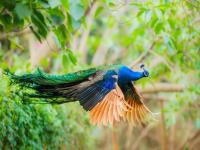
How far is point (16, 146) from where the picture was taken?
504 cm

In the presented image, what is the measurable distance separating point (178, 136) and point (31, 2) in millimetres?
9228

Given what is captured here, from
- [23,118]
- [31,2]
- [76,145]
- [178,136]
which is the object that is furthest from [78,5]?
[178,136]

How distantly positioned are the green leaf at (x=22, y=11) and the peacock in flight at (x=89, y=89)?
0.68 meters

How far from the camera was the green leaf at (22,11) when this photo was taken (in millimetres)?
4068

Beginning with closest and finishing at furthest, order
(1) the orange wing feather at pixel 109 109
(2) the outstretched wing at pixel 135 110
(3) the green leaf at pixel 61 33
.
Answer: (1) the orange wing feather at pixel 109 109 < (3) the green leaf at pixel 61 33 < (2) the outstretched wing at pixel 135 110

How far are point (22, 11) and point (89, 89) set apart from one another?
886 mm

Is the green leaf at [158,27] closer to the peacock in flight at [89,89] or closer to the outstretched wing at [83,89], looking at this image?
the peacock in flight at [89,89]

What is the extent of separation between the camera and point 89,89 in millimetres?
4582

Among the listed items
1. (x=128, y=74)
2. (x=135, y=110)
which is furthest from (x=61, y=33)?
(x=135, y=110)

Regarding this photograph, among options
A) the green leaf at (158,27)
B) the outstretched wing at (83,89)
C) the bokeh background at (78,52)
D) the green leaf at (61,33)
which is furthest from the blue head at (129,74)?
the green leaf at (158,27)

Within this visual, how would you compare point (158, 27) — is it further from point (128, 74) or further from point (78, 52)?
point (78, 52)

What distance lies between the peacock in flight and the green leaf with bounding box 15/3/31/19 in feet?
2.24

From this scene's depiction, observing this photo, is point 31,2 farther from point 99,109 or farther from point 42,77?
point 99,109

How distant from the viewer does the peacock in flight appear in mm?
4395
